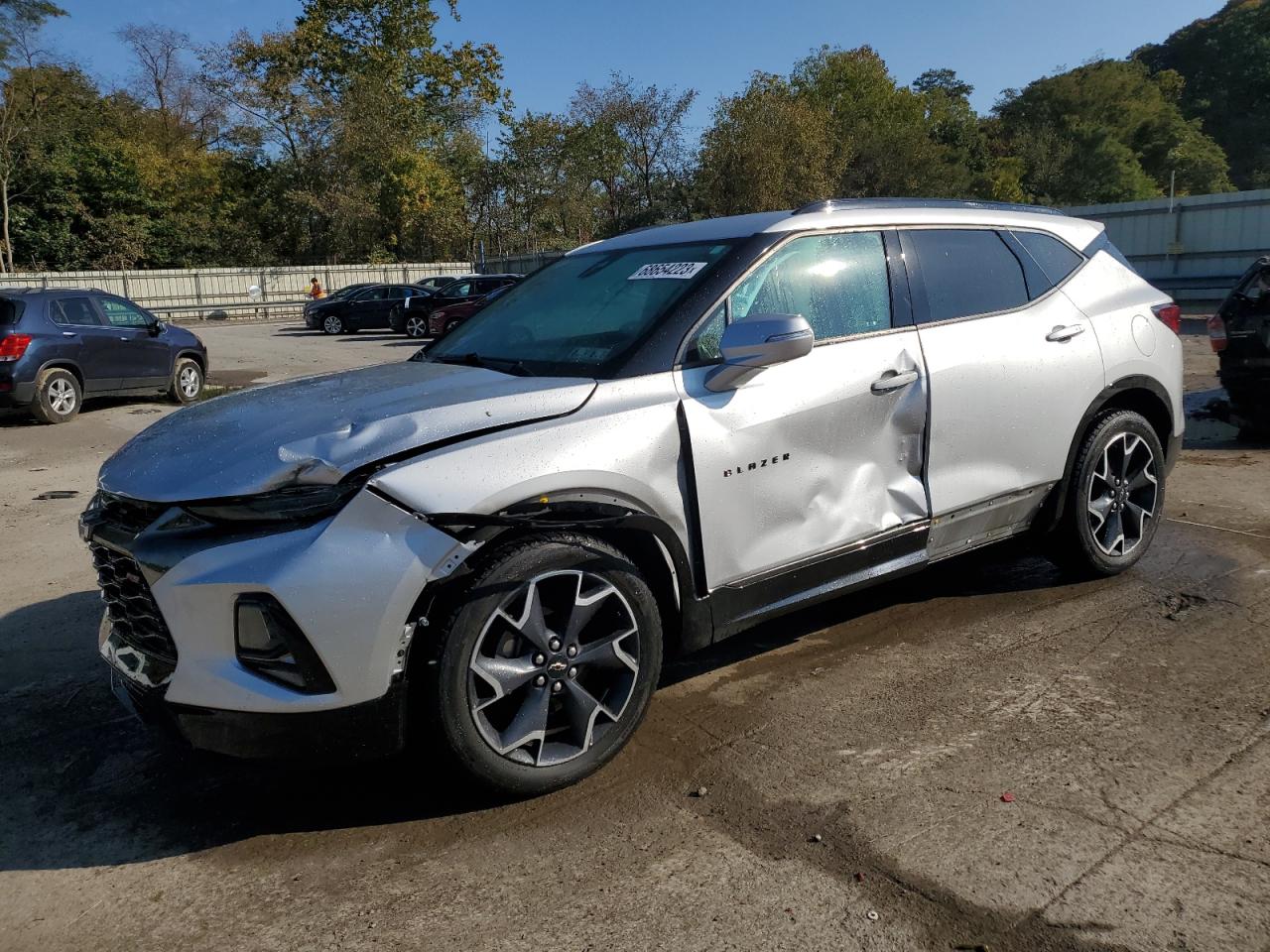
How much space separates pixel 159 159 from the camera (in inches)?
1923

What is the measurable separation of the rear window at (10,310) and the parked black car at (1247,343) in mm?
12119

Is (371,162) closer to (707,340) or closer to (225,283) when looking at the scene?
(225,283)

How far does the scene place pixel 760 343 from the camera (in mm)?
3428

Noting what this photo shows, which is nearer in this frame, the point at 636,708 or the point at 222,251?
the point at 636,708

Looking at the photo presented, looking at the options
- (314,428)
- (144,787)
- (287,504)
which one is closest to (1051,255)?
(314,428)

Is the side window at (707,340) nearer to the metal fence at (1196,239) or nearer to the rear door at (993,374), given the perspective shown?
the rear door at (993,374)

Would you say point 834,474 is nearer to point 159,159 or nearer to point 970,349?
point 970,349

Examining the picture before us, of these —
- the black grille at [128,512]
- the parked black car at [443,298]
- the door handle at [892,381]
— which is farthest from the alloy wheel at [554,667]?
→ the parked black car at [443,298]

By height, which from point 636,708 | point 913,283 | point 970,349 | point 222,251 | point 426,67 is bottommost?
point 636,708

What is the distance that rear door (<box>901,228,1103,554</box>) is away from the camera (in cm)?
427

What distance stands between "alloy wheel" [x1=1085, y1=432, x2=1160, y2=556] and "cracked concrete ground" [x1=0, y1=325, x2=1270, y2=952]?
0.44 meters

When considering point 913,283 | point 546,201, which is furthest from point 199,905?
point 546,201

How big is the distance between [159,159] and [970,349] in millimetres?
52396

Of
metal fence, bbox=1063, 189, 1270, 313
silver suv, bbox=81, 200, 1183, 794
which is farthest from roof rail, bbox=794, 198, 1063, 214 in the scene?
metal fence, bbox=1063, 189, 1270, 313
